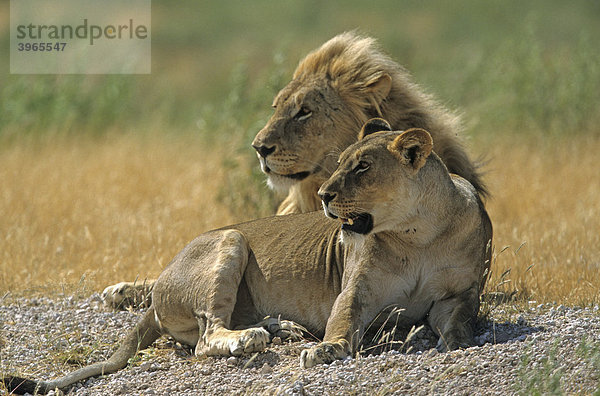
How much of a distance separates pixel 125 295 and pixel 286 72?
4624 millimetres

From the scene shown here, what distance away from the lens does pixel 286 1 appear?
3378 cm

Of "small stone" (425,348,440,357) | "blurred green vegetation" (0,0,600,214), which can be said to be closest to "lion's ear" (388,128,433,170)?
"small stone" (425,348,440,357)

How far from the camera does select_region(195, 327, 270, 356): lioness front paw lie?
501 centimetres

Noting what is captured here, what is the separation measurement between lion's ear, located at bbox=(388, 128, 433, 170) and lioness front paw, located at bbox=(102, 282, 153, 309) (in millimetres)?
2495

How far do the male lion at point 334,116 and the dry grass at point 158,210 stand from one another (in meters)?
0.59

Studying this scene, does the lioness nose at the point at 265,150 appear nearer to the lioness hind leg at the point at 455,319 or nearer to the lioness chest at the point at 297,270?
the lioness chest at the point at 297,270

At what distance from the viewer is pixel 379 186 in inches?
193

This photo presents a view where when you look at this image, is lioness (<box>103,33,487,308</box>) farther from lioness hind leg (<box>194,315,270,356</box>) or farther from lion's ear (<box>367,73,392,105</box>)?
lioness hind leg (<box>194,315,270,356</box>)

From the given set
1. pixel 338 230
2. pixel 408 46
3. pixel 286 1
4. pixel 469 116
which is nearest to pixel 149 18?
pixel 286 1

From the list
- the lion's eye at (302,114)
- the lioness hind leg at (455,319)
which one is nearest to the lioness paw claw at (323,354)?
the lioness hind leg at (455,319)

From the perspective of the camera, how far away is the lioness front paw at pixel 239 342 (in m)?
5.01

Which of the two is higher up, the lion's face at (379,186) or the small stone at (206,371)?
the lion's face at (379,186)

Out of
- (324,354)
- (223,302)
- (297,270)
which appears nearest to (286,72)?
(297,270)

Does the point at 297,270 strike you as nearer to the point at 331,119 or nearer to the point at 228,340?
the point at 228,340
